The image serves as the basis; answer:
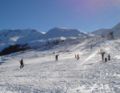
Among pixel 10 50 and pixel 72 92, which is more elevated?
pixel 10 50

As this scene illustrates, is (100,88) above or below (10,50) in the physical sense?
below

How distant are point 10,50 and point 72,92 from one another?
6069 inches

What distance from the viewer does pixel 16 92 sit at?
80.0 feet

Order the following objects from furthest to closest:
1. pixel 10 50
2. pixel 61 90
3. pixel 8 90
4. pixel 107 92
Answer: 1. pixel 10 50
2. pixel 8 90
3. pixel 61 90
4. pixel 107 92

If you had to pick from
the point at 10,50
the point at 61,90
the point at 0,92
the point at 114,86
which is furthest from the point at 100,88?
the point at 10,50

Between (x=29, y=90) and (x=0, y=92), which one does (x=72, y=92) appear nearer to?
(x=29, y=90)

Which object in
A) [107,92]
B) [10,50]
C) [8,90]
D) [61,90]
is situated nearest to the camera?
[107,92]

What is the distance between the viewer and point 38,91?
2416cm

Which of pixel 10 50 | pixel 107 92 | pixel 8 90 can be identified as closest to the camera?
pixel 107 92

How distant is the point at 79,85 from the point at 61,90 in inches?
122

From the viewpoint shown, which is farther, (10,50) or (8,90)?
(10,50)

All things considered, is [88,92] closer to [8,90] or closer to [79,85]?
[79,85]

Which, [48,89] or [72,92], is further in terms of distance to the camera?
[48,89]

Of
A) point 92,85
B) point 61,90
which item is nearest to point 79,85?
point 92,85
